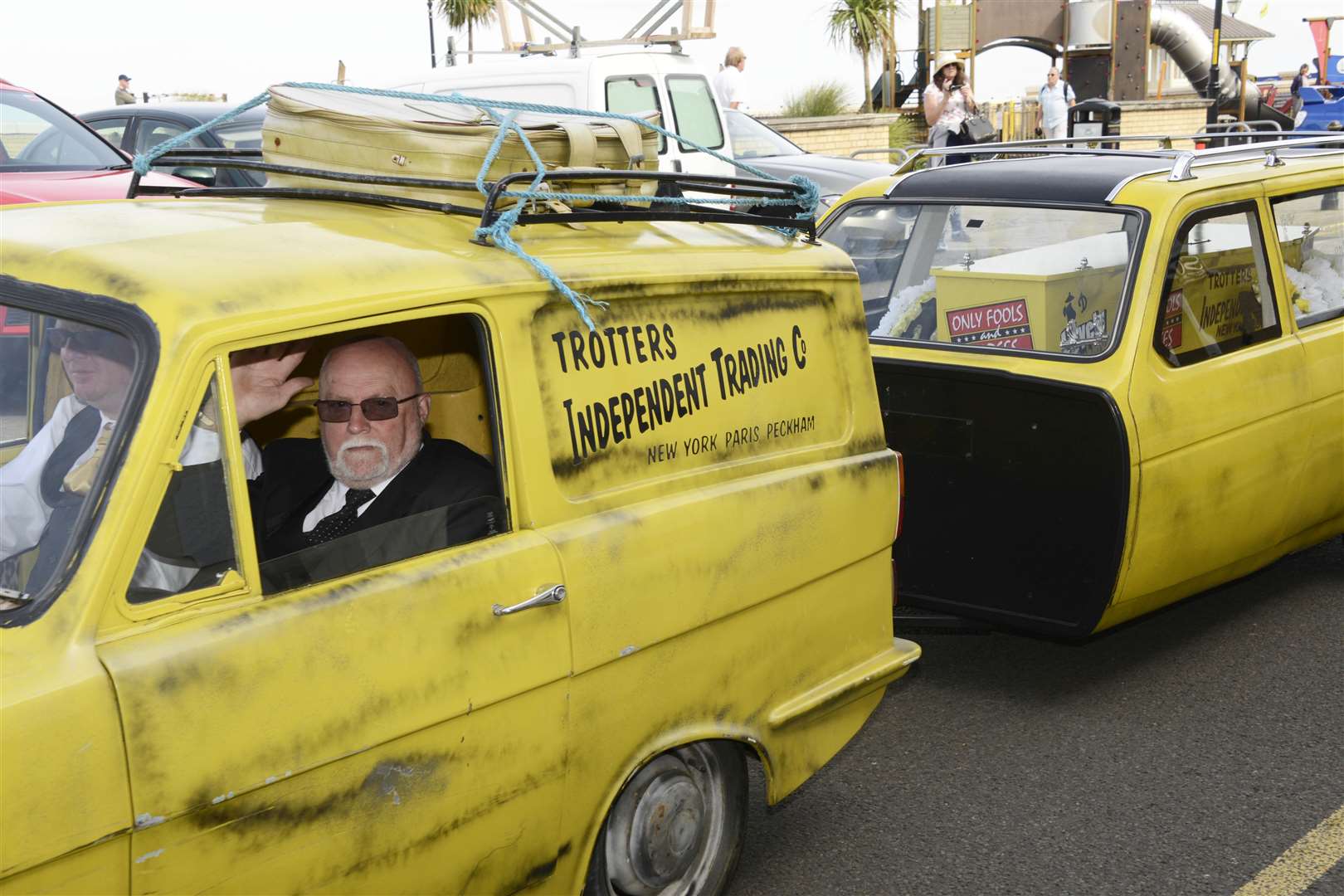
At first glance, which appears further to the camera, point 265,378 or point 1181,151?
point 1181,151

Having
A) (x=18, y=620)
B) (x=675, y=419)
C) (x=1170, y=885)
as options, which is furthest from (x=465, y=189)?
(x=1170, y=885)

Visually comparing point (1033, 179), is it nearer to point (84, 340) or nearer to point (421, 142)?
point (421, 142)

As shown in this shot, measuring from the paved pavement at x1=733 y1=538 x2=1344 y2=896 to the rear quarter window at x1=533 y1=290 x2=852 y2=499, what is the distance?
1.30 metres

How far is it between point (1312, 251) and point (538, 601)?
15.5 ft

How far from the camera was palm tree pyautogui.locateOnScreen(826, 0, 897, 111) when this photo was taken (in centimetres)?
3697

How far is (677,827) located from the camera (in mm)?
3594

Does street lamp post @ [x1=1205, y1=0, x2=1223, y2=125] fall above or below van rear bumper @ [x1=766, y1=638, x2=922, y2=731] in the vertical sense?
above

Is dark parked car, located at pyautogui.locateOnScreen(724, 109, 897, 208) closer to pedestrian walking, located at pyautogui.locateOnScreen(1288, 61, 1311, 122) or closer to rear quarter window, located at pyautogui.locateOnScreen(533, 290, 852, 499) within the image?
rear quarter window, located at pyautogui.locateOnScreen(533, 290, 852, 499)

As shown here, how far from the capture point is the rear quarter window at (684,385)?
3168 millimetres

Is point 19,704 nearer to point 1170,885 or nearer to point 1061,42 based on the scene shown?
point 1170,885

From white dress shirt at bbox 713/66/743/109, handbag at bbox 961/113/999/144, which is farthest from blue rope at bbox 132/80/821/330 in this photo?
white dress shirt at bbox 713/66/743/109

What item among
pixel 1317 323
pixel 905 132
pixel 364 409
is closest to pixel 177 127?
pixel 1317 323

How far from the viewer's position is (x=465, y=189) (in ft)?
11.2

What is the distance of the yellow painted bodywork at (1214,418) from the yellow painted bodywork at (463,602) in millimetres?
1360
